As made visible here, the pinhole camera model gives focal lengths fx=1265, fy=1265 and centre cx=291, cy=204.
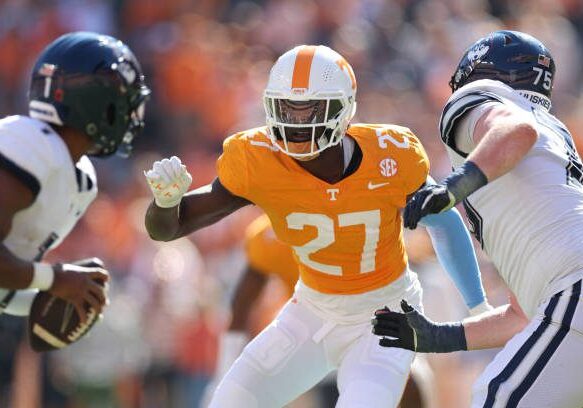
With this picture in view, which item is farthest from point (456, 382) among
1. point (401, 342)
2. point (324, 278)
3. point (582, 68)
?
point (582, 68)

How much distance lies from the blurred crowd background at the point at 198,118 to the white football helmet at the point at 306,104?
2979mm

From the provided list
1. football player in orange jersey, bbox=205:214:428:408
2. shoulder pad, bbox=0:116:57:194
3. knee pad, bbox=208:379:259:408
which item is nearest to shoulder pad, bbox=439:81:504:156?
knee pad, bbox=208:379:259:408

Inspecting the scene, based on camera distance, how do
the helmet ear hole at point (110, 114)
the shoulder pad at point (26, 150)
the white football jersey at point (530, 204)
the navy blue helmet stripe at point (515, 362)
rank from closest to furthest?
the navy blue helmet stripe at point (515, 362) < the white football jersey at point (530, 204) < the shoulder pad at point (26, 150) < the helmet ear hole at point (110, 114)

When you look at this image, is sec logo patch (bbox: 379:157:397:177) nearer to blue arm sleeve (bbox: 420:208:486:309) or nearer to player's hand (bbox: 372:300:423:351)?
blue arm sleeve (bbox: 420:208:486:309)

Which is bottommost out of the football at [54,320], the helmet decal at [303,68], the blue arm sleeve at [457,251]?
the football at [54,320]

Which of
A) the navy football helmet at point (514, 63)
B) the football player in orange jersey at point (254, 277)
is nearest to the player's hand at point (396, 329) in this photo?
the navy football helmet at point (514, 63)

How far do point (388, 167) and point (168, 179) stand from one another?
2.61ft

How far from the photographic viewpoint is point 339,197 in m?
4.48

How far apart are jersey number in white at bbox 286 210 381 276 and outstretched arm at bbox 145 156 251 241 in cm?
22

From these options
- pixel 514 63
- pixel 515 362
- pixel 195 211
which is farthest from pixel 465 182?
pixel 195 211

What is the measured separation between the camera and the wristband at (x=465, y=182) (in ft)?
12.1

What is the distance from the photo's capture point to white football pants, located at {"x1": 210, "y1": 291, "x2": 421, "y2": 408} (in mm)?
4367

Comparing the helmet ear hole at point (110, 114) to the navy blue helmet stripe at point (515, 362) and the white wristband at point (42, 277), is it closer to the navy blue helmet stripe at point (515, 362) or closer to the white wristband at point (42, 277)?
the white wristband at point (42, 277)

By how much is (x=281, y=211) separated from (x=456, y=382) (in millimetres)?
3982
